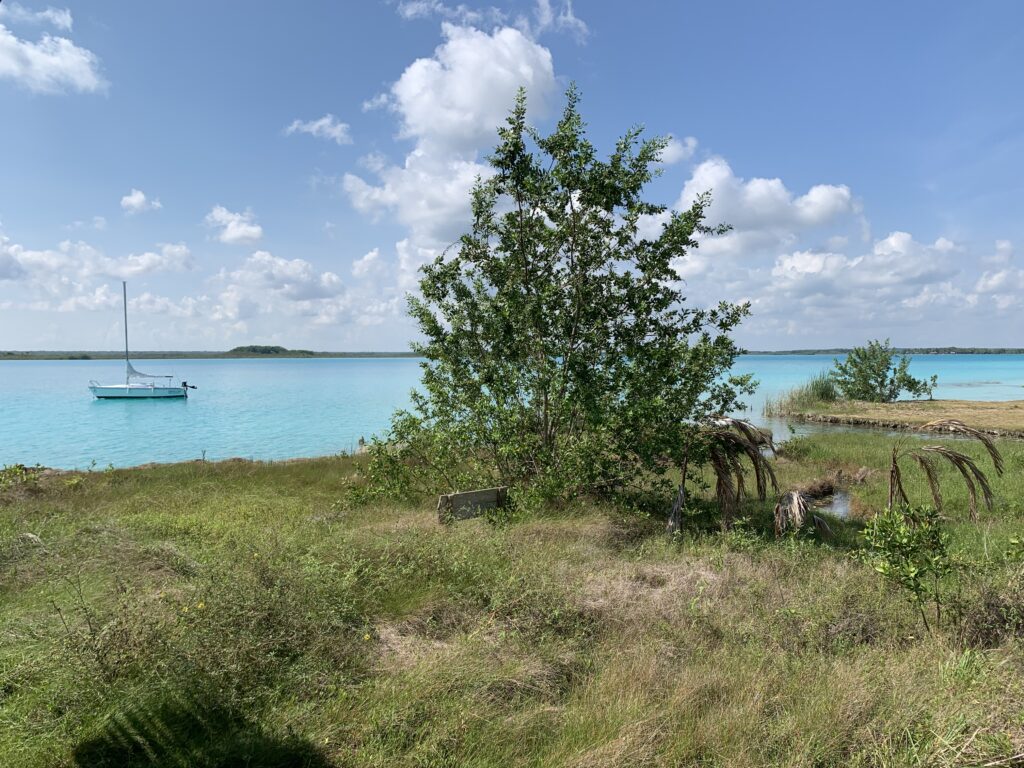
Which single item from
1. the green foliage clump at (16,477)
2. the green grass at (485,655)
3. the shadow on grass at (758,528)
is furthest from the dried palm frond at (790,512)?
the green foliage clump at (16,477)

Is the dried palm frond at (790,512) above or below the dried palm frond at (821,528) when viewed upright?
above

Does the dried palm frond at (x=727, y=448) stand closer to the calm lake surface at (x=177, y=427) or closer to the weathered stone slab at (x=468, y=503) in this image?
the weathered stone slab at (x=468, y=503)

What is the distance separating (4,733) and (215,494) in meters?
11.4

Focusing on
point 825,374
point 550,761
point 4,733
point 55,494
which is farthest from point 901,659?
point 825,374

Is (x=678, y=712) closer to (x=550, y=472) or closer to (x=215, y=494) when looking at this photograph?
(x=550, y=472)

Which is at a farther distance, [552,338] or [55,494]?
[55,494]

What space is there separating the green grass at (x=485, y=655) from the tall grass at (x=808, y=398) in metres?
38.8

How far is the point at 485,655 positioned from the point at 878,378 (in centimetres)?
5121

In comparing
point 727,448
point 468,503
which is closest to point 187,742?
point 468,503

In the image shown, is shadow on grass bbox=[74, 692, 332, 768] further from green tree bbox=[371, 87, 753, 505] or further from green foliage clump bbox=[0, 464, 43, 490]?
green foliage clump bbox=[0, 464, 43, 490]

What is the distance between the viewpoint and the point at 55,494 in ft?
46.3

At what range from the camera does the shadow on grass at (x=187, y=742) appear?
142 inches

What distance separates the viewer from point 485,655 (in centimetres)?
491

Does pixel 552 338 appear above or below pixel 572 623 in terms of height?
above
